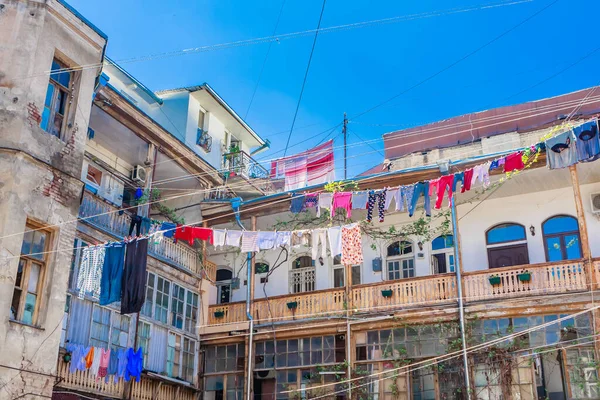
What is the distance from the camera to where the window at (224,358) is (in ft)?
69.8

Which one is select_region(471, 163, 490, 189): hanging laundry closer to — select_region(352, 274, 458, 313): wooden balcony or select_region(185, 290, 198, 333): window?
select_region(352, 274, 458, 313): wooden balcony

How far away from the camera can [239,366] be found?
21.1m

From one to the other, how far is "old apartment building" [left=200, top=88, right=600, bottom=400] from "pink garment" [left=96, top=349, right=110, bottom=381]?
174 inches

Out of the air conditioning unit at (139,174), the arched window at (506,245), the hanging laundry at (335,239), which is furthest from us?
the air conditioning unit at (139,174)

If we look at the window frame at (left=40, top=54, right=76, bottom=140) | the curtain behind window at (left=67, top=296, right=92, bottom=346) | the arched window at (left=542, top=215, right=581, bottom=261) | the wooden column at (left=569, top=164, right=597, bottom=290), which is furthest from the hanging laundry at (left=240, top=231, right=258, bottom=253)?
the arched window at (left=542, top=215, right=581, bottom=261)

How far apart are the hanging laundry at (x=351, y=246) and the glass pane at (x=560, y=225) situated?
6714 millimetres

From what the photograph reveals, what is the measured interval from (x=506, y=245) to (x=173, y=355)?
10.7 meters

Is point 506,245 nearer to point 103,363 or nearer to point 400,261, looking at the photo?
point 400,261

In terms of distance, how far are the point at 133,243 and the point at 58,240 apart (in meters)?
3.56

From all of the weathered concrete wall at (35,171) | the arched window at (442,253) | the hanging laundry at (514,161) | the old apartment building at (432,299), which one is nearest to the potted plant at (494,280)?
the old apartment building at (432,299)

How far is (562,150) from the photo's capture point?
54.0 ft

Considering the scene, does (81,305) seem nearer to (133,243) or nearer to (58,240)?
(133,243)

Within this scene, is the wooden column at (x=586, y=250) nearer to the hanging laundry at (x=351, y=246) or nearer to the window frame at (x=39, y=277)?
the hanging laundry at (x=351, y=246)

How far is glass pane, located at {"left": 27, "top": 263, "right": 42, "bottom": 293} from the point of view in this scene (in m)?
13.0
